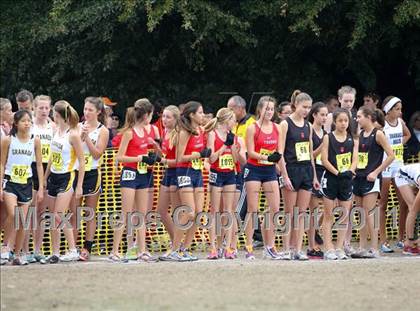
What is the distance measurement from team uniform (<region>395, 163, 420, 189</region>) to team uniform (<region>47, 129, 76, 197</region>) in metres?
5.12

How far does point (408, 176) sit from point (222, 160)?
125 inches

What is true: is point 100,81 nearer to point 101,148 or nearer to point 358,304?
point 101,148

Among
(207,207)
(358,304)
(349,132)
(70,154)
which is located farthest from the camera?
(207,207)

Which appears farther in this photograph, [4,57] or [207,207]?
[4,57]

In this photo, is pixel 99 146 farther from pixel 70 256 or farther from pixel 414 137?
pixel 414 137

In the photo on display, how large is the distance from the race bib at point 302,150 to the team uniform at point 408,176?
2077mm

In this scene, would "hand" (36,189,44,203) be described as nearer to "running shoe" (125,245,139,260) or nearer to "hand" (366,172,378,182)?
"running shoe" (125,245,139,260)

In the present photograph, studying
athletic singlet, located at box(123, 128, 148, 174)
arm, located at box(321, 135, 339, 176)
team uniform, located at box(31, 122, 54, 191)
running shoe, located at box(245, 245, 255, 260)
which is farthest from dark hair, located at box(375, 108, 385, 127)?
team uniform, located at box(31, 122, 54, 191)

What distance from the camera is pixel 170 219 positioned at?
15094 millimetres

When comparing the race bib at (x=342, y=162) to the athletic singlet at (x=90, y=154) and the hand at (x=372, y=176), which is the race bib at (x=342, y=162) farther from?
the athletic singlet at (x=90, y=154)

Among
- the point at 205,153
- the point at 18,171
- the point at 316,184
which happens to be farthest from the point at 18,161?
the point at 316,184

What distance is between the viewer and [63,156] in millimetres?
14633

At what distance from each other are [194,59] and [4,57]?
3530mm

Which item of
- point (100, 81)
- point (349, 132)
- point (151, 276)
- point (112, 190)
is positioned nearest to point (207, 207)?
point (112, 190)
